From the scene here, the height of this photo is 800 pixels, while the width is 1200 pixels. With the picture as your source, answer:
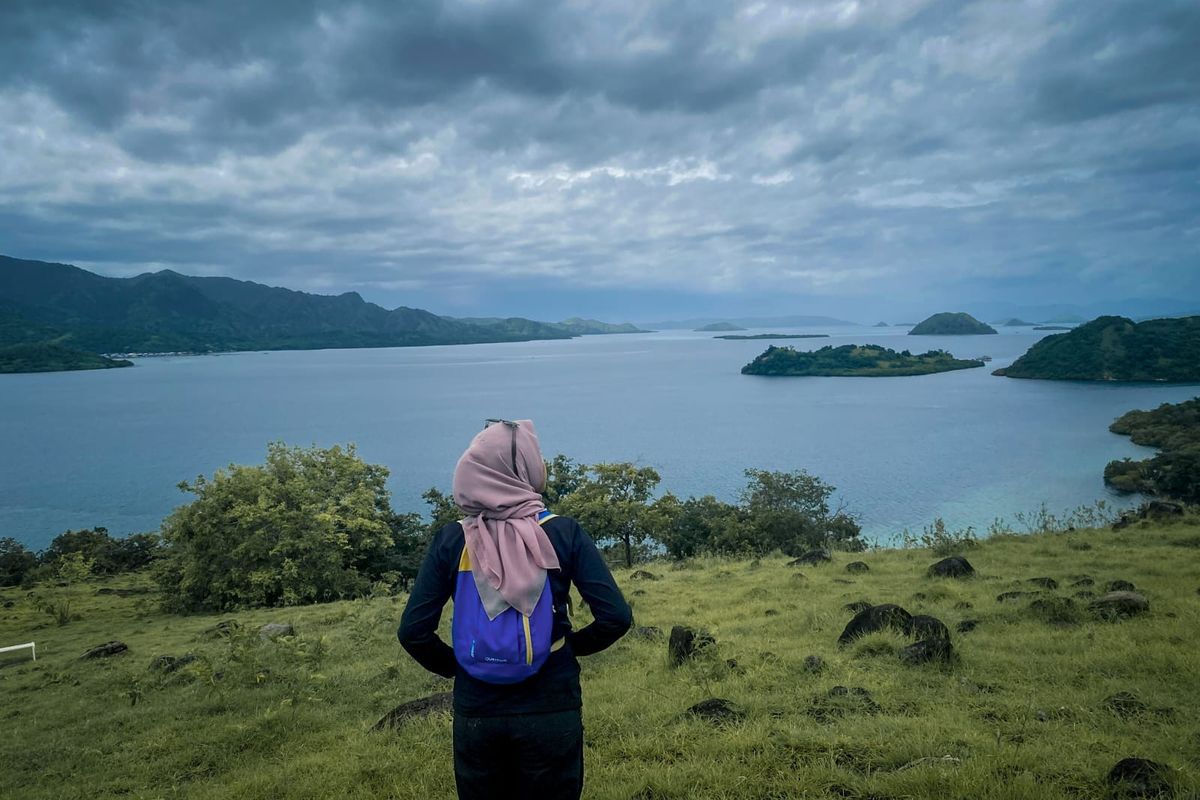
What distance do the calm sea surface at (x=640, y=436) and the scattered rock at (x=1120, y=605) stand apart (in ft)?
144

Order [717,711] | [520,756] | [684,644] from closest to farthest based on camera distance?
[520,756] < [717,711] < [684,644]

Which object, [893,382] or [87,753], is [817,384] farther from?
[87,753]

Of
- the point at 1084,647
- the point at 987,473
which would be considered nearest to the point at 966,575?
the point at 1084,647

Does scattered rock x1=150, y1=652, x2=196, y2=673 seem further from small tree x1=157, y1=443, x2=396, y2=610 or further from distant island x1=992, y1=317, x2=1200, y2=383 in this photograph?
distant island x1=992, y1=317, x2=1200, y2=383

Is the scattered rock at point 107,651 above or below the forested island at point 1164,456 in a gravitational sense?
above

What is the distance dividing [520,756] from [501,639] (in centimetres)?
64

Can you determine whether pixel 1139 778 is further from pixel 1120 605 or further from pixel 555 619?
pixel 1120 605

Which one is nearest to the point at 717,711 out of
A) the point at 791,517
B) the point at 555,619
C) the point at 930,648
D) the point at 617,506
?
the point at 930,648

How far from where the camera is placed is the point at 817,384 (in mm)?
177625

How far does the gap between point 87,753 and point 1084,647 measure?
12445 mm

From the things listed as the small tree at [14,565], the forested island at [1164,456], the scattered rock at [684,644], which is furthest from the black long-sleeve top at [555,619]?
the forested island at [1164,456]

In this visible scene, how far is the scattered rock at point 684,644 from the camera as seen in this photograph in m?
9.45

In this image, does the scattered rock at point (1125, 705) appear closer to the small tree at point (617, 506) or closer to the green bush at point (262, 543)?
the green bush at point (262, 543)

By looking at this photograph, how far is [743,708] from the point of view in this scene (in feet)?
24.6
